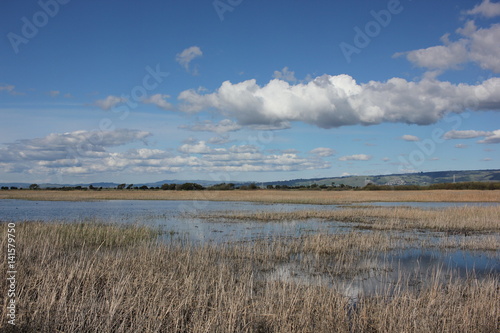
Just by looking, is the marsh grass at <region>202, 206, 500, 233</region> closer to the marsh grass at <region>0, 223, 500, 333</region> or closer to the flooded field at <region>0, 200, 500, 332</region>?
the flooded field at <region>0, 200, 500, 332</region>

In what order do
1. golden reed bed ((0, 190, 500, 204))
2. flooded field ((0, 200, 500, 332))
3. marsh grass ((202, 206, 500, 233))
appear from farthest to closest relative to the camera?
golden reed bed ((0, 190, 500, 204))
marsh grass ((202, 206, 500, 233))
flooded field ((0, 200, 500, 332))

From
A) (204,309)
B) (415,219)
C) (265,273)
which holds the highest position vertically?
(204,309)

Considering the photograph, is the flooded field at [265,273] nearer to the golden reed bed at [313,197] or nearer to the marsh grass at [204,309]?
the marsh grass at [204,309]

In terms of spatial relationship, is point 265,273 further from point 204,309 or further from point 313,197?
point 313,197

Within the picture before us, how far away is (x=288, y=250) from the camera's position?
632 inches

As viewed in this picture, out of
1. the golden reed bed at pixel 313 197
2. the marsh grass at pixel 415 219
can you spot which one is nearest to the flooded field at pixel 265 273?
the marsh grass at pixel 415 219

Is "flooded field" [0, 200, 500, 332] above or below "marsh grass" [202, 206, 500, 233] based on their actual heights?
above

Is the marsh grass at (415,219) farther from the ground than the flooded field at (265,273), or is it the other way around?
the flooded field at (265,273)

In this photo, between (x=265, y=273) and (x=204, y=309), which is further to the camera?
(x=265, y=273)

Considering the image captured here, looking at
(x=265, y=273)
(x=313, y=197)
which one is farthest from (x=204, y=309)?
(x=313, y=197)

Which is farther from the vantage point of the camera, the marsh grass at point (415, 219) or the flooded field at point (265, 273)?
the marsh grass at point (415, 219)

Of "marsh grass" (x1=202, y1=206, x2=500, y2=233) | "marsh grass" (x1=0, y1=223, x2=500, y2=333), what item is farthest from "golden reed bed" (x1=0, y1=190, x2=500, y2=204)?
"marsh grass" (x1=0, y1=223, x2=500, y2=333)

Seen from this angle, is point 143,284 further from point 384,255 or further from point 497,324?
point 384,255

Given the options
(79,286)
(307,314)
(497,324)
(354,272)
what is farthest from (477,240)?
(79,286)
